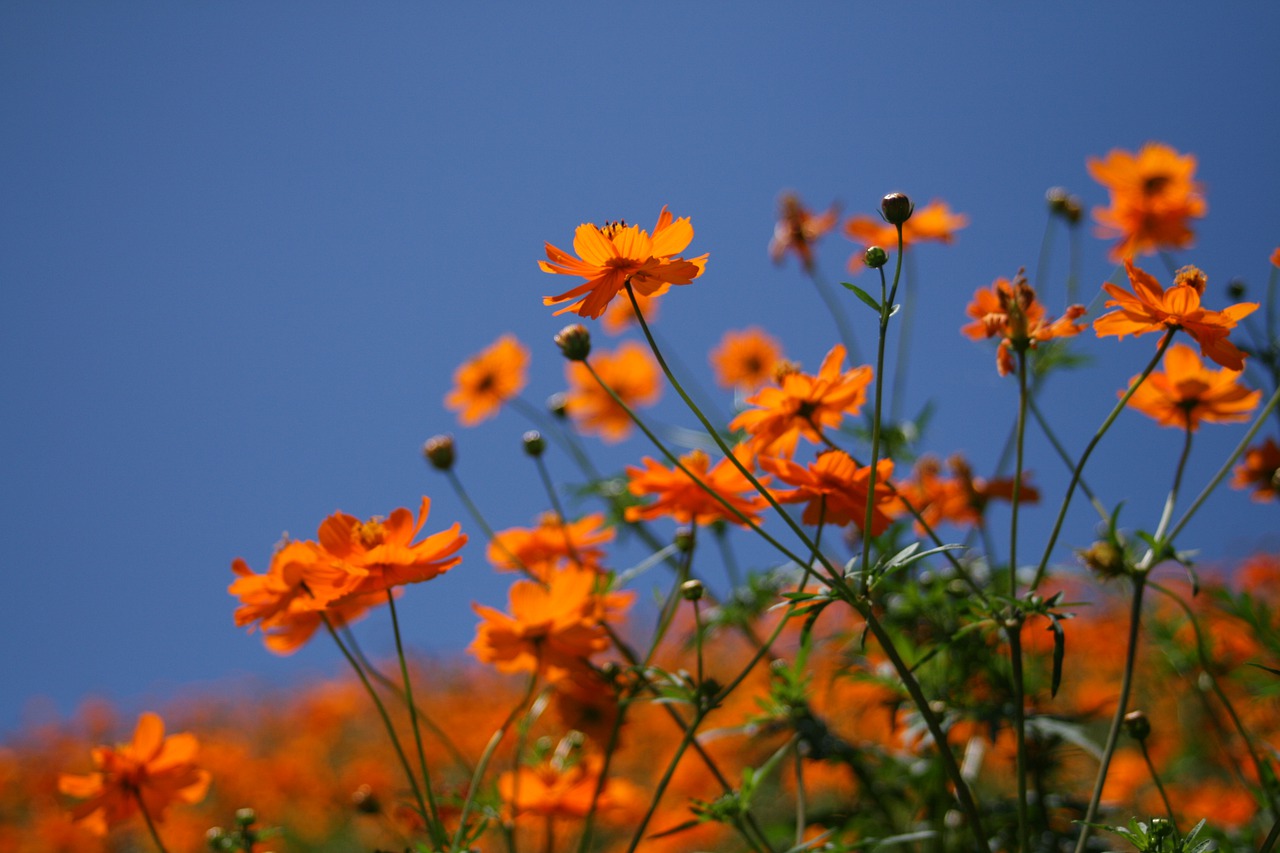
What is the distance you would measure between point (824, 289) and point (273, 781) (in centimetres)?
262

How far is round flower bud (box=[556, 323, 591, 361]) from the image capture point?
1.29 meters

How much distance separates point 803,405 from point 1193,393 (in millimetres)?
627

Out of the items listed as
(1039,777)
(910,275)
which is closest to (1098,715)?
(1039,777)

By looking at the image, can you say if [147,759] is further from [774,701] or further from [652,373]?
[652,373]

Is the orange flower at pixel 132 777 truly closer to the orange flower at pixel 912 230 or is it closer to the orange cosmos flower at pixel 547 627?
the orange cosmos flower at pixel 547 627

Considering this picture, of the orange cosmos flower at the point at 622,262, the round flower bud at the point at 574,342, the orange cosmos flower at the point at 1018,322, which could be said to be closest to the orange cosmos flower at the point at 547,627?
the round flower bud at the point at 574,342

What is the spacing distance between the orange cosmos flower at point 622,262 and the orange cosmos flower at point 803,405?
29cm

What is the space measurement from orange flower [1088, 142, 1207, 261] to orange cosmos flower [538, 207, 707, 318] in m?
1.51

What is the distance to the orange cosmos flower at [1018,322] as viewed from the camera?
117cm

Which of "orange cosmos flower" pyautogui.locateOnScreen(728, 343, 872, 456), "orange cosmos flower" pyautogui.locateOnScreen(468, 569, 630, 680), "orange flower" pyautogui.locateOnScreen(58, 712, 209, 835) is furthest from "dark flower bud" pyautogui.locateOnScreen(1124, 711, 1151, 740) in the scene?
"orange flower" pyautogui.locateOnScreen(58, 712, 209, 835)

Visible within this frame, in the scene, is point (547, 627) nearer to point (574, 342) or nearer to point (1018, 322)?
point (574, 342)

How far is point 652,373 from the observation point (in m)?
2.66

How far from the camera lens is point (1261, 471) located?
1771 mm

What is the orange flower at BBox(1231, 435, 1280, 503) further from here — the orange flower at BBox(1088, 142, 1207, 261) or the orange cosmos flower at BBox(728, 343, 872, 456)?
the orange cosmos flower at BBox(728, 343, 872, 456)
